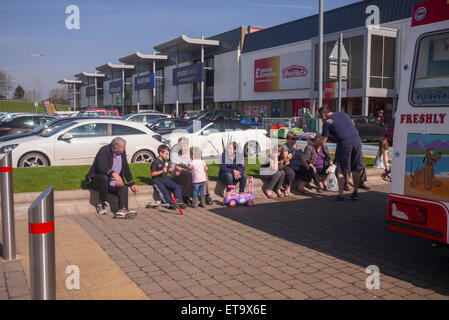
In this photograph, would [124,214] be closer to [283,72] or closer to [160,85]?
[283,72]

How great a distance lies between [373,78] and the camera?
1179 inches

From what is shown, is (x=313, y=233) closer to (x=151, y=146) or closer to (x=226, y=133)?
(x=151, y=146)

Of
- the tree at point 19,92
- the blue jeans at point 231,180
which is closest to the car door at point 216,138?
the blue jeans at point 231,180

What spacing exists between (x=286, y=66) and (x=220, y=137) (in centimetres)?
2637

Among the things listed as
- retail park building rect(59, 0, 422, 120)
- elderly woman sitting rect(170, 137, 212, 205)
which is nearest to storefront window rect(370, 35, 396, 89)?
retail park building rect(59, 0, 422, 120)

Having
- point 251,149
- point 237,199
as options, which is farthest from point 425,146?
point 251,149

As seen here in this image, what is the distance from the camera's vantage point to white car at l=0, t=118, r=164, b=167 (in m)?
10.5

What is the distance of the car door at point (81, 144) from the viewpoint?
10875 mm

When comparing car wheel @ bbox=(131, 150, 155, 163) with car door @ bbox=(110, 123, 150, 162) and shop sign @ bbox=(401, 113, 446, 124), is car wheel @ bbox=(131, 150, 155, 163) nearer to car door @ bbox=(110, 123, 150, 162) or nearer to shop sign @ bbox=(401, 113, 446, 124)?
car door @ bbox=(110, 123, 150, 162)

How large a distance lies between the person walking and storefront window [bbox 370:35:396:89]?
22.7m

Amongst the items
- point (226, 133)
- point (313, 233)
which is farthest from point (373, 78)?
point (313, 233)

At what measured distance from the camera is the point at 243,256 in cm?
554

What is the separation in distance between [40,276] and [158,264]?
236cm

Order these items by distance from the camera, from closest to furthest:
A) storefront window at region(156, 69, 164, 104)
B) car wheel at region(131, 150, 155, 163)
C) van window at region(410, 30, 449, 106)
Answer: van window at region(410, 30, 449, 106), car wheel at region(131, 150, 155, 163), storefront window at region(156, 69, 164, 104)
